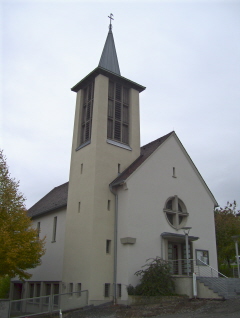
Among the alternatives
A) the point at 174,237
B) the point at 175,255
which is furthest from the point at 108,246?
the point at 175,255

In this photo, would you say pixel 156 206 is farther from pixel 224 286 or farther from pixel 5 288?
pixel 5 288

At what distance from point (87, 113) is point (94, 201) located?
24.6 ft

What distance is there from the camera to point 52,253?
2562 centimetres

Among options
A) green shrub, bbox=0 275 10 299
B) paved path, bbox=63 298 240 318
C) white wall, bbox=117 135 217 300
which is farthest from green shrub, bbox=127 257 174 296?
green shrub, bbox=0 275 10 299

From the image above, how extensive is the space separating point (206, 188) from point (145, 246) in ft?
25.6

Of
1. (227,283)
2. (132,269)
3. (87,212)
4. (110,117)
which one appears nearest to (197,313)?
(227,283)

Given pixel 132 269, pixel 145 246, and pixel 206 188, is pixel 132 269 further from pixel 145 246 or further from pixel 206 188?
pixel 206 188

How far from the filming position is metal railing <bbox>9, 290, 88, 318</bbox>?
18031 millimetres

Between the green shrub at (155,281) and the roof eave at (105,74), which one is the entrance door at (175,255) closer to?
the green shrub at (155,281)

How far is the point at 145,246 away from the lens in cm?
2098

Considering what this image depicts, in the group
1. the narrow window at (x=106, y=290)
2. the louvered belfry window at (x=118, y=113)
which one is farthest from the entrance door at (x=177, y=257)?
the louvered belfry window at (x=118, y=113)

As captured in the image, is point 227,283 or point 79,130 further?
point 79,130

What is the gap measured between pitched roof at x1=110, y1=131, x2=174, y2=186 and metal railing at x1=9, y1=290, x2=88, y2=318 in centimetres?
698

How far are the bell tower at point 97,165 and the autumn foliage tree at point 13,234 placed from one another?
9.25ft
